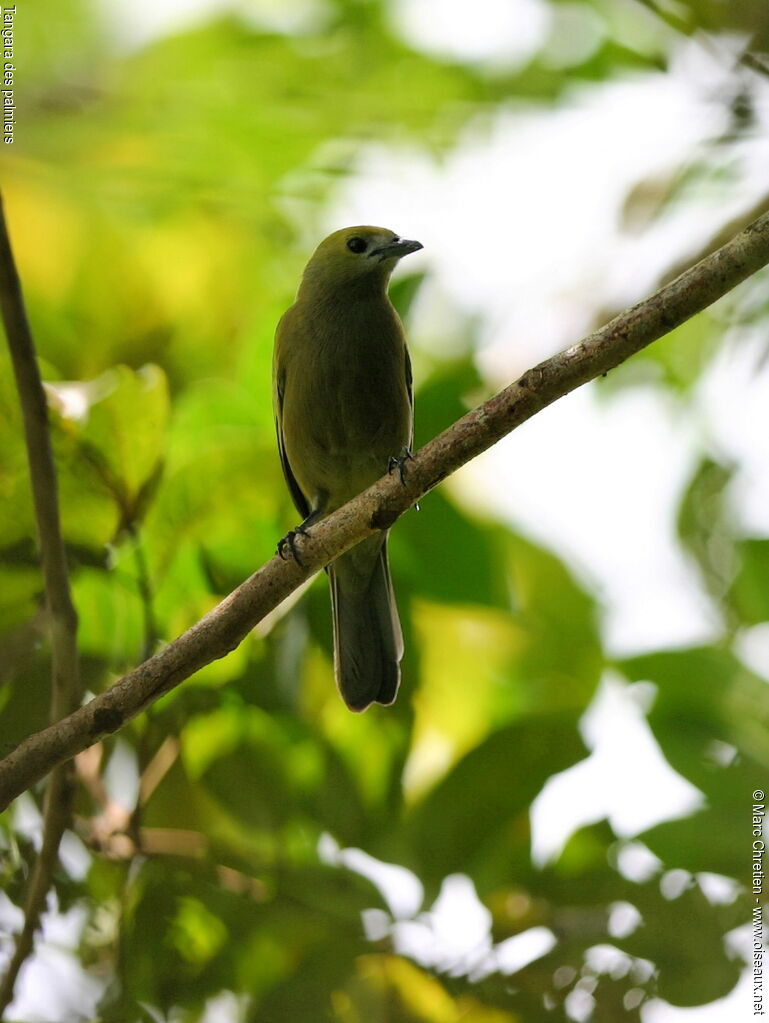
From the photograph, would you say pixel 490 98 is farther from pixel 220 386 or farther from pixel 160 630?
pixel 160 630

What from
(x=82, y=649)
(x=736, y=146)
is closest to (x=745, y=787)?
(x=82, y=649)

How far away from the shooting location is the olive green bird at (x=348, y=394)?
4.49 meters

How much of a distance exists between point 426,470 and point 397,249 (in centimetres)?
232

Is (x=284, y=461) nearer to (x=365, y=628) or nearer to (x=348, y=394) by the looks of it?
(x=348, y=394)

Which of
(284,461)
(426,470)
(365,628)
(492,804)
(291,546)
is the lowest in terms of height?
(365,628)

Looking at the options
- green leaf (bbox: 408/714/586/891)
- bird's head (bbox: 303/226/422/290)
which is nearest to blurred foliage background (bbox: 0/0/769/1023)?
green leaf (bbox: 408/714/586/891)

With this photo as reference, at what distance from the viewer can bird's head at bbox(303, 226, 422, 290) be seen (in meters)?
5.01

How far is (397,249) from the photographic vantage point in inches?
196

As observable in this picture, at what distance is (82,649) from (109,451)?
58 centimetres

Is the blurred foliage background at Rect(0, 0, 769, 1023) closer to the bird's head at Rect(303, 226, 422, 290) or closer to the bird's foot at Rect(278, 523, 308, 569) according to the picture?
the bird's foot at Rect(278, 523, 308, 569)

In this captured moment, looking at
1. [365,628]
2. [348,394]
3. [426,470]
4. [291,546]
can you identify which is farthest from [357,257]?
[426,470]

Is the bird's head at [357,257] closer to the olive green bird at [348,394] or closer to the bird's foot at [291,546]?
the olive green bird at [348,394]

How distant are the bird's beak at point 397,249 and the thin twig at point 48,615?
2.11 m

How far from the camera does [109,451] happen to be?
10.6 ft
